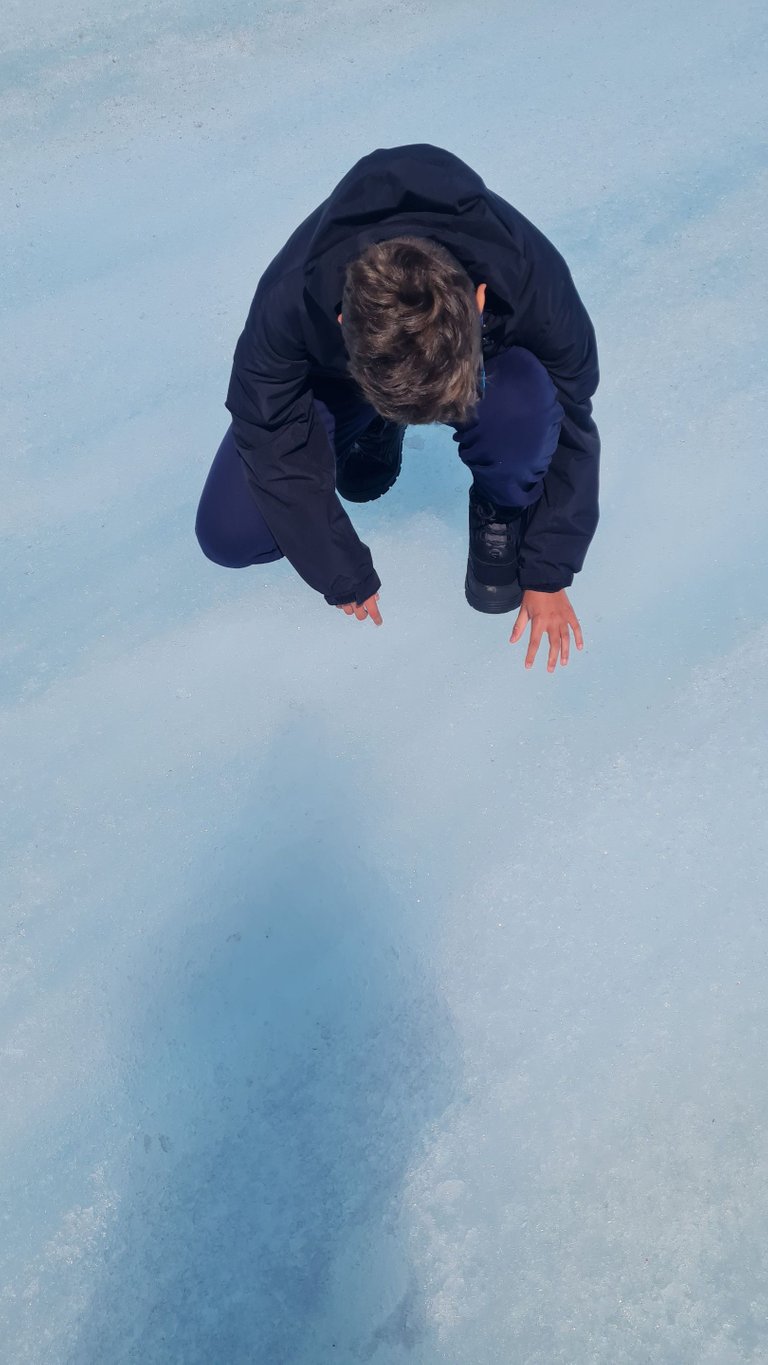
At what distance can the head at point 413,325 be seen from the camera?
930 millimetres

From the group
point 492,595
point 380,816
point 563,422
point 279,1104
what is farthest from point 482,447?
point 279,1104

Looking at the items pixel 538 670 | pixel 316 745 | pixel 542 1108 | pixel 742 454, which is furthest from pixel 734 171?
pixel 542 1108

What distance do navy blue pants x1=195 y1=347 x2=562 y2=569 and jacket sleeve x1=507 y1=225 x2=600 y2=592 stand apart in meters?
0.02

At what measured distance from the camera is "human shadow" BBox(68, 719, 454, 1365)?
1313mm

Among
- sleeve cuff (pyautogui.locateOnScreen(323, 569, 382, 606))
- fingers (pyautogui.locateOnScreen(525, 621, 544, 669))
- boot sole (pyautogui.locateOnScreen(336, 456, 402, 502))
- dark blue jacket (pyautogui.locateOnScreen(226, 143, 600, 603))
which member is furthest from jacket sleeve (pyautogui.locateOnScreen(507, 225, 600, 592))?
boot sole (pyautogui.locateOnScreen(336, 456, 402, 502))

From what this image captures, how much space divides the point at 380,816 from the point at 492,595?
15.3 inches

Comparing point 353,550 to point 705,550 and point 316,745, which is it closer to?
point 316,745

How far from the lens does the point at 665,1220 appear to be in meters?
1.31

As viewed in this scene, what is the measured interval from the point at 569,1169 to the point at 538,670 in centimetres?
73

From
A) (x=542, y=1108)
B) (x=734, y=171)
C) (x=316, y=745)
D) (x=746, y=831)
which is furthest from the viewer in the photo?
(x=734, y=171)

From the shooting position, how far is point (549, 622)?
153cm

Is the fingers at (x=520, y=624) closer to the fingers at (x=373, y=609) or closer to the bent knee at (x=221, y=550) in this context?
the fingers at (x=373, y=609)

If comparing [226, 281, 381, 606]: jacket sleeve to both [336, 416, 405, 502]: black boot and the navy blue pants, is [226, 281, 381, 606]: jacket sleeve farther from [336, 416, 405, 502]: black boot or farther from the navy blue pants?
[336, 416, 405, 502]: black boot

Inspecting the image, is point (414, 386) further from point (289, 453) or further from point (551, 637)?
point (551, 637)
